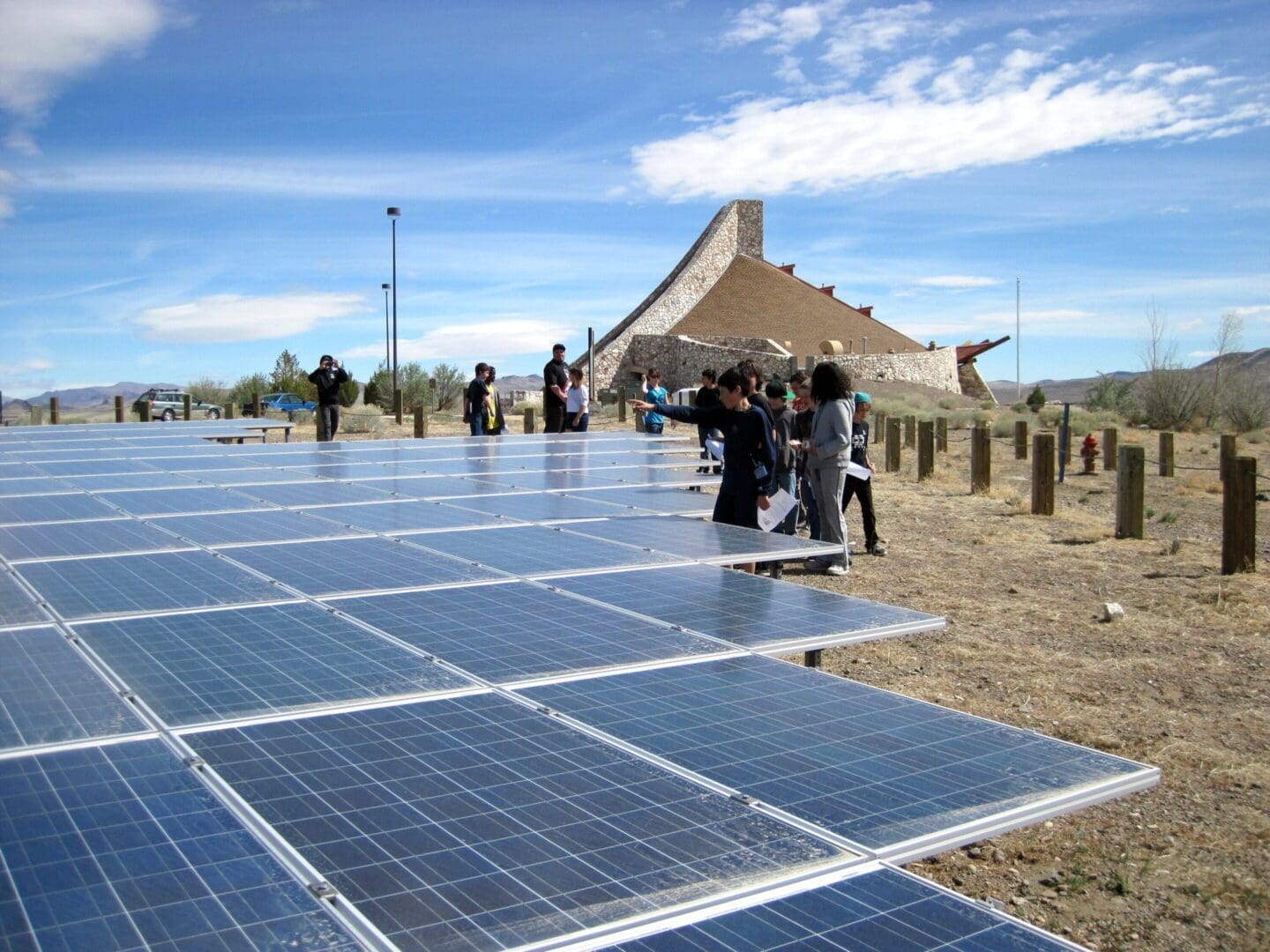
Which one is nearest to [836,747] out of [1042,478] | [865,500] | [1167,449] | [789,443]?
[789,443]

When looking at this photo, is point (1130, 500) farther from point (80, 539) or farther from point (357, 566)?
point (80, 539)

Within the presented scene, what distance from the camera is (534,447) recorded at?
47.2ft

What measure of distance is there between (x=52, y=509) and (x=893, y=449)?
18431 mm

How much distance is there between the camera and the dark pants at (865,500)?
13602 millimetres

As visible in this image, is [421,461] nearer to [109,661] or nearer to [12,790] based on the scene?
[109,661]

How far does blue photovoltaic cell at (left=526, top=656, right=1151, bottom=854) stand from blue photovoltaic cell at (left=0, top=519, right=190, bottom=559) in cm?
376

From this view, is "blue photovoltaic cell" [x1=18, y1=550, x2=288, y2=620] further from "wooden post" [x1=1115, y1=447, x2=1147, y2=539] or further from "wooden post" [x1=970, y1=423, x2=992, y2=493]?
"wooden post" [x1=970, y1=423, x2=992, y2=493]

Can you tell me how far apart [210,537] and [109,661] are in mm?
3023

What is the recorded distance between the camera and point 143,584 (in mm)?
5750

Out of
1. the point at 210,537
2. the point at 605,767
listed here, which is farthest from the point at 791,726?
the point at 210,537

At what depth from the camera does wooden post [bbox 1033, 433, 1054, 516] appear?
56.7 ft

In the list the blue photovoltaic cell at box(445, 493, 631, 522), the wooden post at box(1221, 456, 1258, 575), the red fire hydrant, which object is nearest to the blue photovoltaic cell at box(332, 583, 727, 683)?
the blue photovoltaic cell at box(445, 493, 631, 522)

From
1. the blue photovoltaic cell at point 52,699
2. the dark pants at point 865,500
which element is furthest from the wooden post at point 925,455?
the blue photovoltaic cell at point 52,699

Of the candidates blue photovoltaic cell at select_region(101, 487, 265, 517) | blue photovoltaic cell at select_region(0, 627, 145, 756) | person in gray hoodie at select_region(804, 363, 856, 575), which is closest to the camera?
blue photovoltaic cell at select_region(0, 627, 145, 756)
